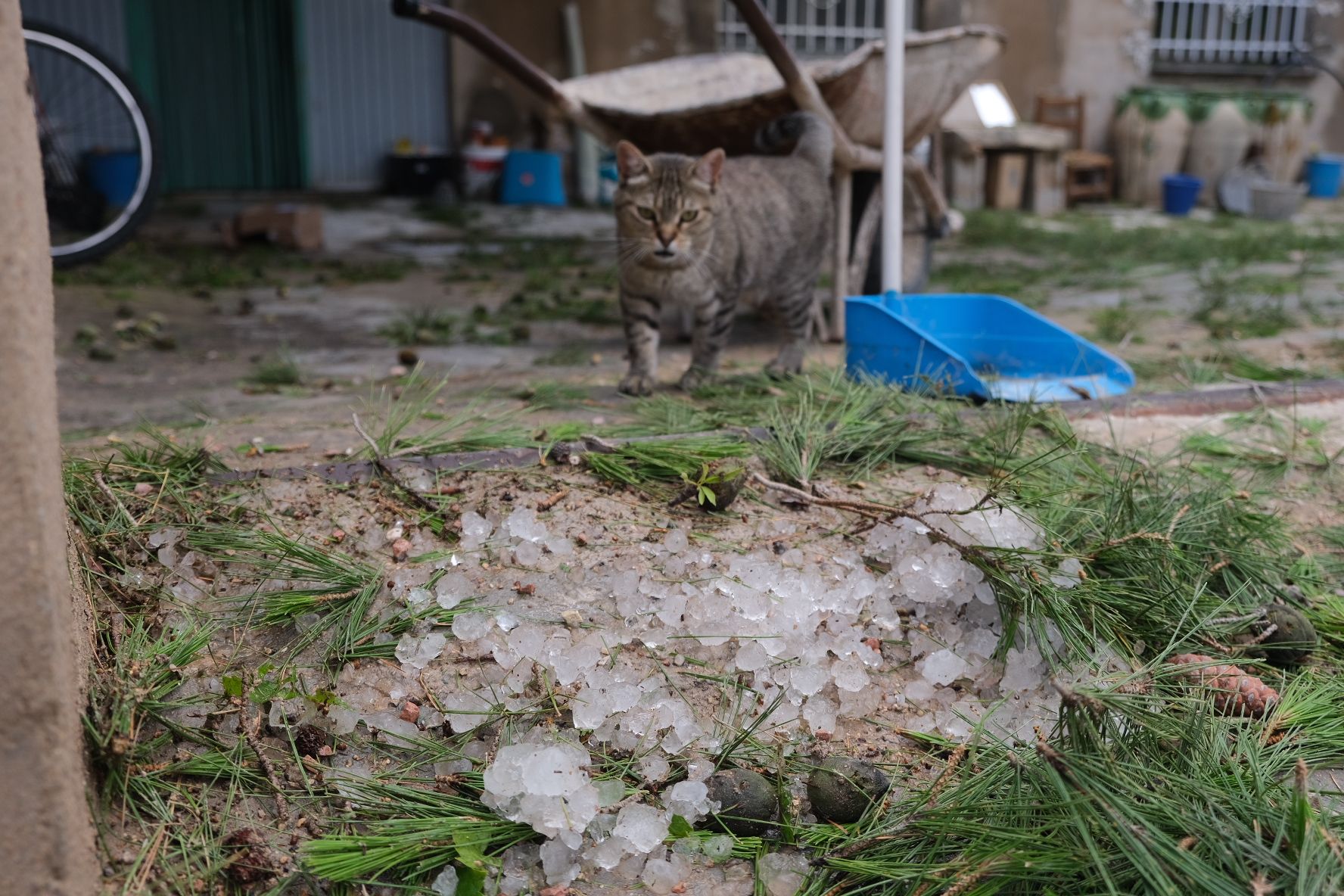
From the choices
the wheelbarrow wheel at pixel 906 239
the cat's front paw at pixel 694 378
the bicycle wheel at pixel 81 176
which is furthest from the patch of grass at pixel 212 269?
the cat's front paw at pixel 694 378

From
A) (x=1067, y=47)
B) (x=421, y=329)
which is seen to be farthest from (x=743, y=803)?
(x=1067, y=47)

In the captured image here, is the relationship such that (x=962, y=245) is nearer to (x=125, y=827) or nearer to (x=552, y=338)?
(x=552, y=338)

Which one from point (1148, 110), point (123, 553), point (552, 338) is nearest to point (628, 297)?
point (552, 338)

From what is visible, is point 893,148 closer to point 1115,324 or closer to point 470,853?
point 1115,324

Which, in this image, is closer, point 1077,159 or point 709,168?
point 709,168

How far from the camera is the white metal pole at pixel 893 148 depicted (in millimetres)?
3285

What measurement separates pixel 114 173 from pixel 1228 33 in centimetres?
1219

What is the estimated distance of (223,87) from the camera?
33.8 feet

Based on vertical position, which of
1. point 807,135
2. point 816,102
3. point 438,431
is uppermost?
point 816,102

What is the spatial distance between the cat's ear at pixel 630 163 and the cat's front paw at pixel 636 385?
59cm

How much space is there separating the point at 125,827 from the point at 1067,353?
2906 mm

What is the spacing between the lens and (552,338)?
459 centimetres

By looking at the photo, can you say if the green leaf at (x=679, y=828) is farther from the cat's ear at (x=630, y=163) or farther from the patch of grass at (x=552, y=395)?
the cat's ear at (x=630, y=163)

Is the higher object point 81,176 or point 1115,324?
point 81,176
